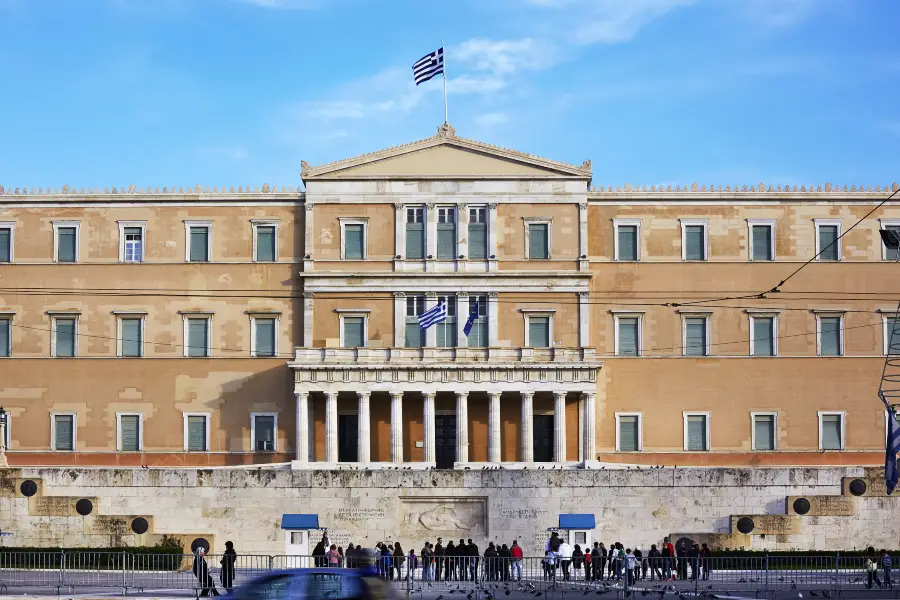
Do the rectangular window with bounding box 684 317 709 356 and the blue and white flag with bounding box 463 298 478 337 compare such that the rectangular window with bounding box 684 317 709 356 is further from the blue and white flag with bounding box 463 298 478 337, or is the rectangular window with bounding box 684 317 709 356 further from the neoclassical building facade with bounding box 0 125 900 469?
the blue and white flag with bounding box 463 298 478 337

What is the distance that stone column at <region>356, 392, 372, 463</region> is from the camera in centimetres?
5819

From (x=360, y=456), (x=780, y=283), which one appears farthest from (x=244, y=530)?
(x=780, y=283)

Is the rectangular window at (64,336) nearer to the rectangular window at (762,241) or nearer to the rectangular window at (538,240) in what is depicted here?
the rectangular window at (538,240)

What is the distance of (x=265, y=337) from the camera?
61.1m

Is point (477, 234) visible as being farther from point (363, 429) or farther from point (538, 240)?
point (363, 429)

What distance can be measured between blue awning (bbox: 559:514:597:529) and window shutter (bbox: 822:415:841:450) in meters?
17.4

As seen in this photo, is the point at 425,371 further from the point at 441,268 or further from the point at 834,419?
the point at 834,419

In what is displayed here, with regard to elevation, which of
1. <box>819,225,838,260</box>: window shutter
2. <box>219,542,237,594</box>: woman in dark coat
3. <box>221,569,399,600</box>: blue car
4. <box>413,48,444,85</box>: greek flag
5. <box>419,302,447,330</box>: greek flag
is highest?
<box>413,48,444,85</box>: greek flag

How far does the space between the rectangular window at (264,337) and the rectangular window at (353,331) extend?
295cm

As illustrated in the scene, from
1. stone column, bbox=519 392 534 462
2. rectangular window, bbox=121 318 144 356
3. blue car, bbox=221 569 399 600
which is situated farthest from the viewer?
rectangular window, bbox=121 318 144 356

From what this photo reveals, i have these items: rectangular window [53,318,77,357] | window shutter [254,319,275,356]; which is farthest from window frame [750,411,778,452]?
rectangular window [53,318,77,357]

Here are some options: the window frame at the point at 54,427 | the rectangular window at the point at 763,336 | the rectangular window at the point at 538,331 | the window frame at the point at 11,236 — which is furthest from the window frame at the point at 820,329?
the window frame at the point at 11,236

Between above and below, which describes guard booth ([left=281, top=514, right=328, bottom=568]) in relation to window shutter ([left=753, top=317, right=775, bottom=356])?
Result: below

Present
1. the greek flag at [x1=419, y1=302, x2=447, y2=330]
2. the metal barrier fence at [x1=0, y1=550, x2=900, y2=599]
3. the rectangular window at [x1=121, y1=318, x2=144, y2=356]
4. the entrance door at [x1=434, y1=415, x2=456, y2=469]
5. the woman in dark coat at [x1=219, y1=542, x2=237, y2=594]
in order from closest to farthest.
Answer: the woman in dark coat at [x1=219, y1=542, x2=237, y2=594], the metal barrier fence at [x1=0, y1=550, x2=900, y2=599], the greek flag at [x1=419, y1=302, x2=447, y2=330], the entrance door at [x1=434, y1=415, x2=456, y2=469], the rectangular window at [x1=121, y1=318, x2=144, y2=356]
